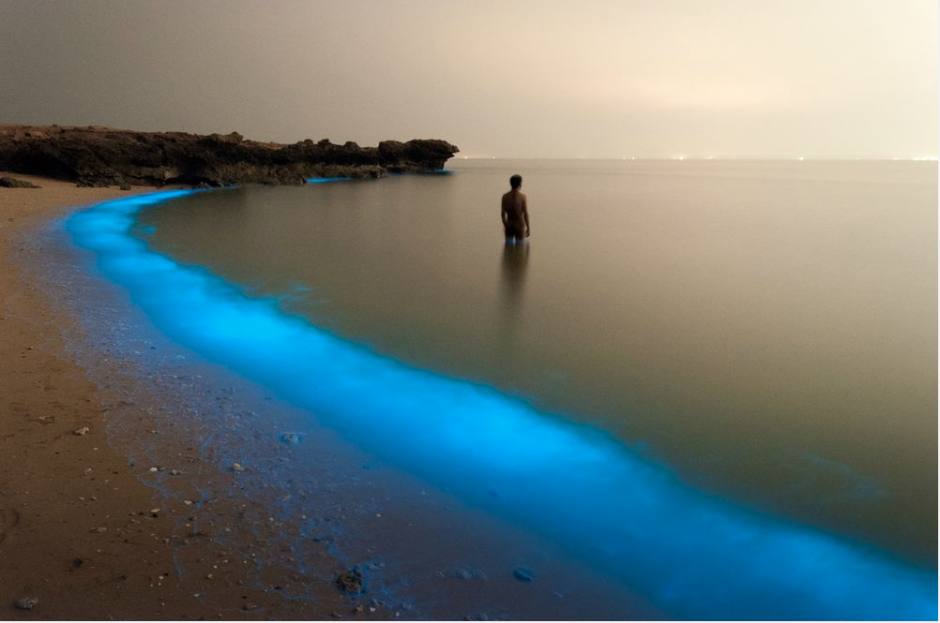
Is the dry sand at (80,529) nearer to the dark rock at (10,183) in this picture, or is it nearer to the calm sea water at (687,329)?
the calm sea water at (687,329)

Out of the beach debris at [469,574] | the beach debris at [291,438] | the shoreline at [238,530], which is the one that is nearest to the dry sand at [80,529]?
the shoreline at [238,530]

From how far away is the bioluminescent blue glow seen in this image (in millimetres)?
2816

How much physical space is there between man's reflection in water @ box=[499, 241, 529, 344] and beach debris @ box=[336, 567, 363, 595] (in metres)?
3.77

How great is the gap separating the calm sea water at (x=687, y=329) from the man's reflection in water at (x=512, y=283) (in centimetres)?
5

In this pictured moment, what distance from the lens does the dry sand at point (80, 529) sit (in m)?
2.41

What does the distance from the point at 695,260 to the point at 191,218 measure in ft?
39.9

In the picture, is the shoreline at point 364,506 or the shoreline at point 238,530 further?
the shoreline at point 364,506

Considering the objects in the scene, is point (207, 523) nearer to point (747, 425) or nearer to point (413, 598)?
point (413, 598)

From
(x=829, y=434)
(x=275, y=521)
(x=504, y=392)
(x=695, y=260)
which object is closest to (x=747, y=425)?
(x=829, y=434)

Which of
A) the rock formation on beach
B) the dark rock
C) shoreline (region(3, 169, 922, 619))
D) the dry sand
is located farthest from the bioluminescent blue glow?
the rock formation on beach

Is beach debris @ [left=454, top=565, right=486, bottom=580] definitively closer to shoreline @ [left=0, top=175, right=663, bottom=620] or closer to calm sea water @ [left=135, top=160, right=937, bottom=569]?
shoreline @ [left=0, top=175, right=663, bottom=620]

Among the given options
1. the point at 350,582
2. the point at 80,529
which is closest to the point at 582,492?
the point at 350,582

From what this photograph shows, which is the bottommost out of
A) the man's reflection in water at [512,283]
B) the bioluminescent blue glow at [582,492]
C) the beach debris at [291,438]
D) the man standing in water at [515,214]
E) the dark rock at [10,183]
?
the bioluminescent blue glow at [582,492]

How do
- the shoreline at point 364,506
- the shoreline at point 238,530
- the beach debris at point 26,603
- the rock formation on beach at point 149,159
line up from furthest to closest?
the rock formation on beach at point 149,159 < the shoreline at point 364,506 < the shoreline at point 238,530 < the beach debris at point 26,603
